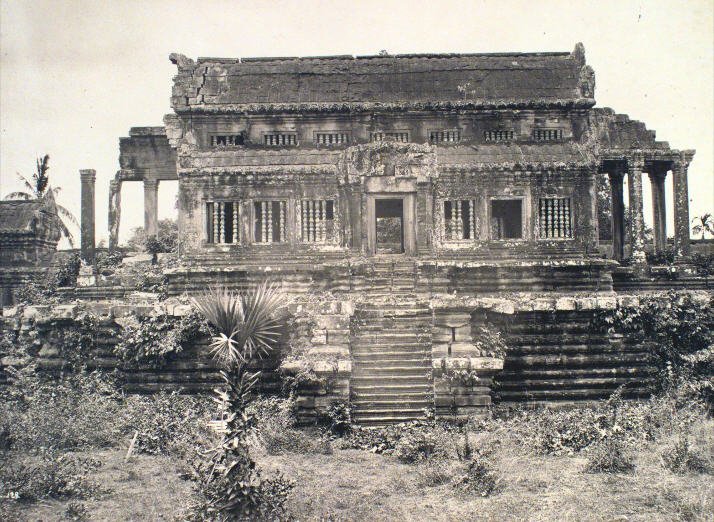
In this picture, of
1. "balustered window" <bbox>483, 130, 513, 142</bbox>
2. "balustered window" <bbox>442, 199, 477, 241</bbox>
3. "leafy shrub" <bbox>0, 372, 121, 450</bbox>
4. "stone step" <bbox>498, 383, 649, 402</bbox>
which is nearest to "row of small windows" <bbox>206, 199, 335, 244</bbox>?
"balustered window" <bbox>442, 199, 477, 241</bbox>

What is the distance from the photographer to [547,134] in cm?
1659

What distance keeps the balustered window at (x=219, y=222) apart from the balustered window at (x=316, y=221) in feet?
5.83

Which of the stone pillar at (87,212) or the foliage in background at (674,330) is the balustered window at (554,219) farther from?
the stone pillar at (87,212)

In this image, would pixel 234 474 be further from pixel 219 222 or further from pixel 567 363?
pixel 219 222

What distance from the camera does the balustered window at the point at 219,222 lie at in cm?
1612

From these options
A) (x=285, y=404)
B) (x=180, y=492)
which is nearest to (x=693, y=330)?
(x=285, y=404)

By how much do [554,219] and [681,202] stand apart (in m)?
8.55

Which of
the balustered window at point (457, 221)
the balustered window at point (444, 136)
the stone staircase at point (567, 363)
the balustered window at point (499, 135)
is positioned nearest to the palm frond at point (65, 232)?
the balustered window at point (444, 136)

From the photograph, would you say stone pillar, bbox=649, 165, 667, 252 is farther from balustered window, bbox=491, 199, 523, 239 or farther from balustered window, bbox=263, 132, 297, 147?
balustered window, bbox=263, 132, 297, 147

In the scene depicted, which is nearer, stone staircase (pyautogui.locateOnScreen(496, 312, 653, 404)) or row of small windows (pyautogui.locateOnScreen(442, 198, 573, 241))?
stone staircase (pyautogui.locateOnScreen(496, 312, 653, 404))

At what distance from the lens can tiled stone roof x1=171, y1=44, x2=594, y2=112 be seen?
1642cm

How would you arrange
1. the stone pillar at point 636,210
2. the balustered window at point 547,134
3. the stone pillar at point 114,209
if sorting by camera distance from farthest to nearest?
the stone pillar at point 114,209, the stone pillar at point 636,210, the balustered window at point 547,134

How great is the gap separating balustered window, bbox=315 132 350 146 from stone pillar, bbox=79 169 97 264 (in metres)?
10.7

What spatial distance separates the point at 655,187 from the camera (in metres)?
22.7
